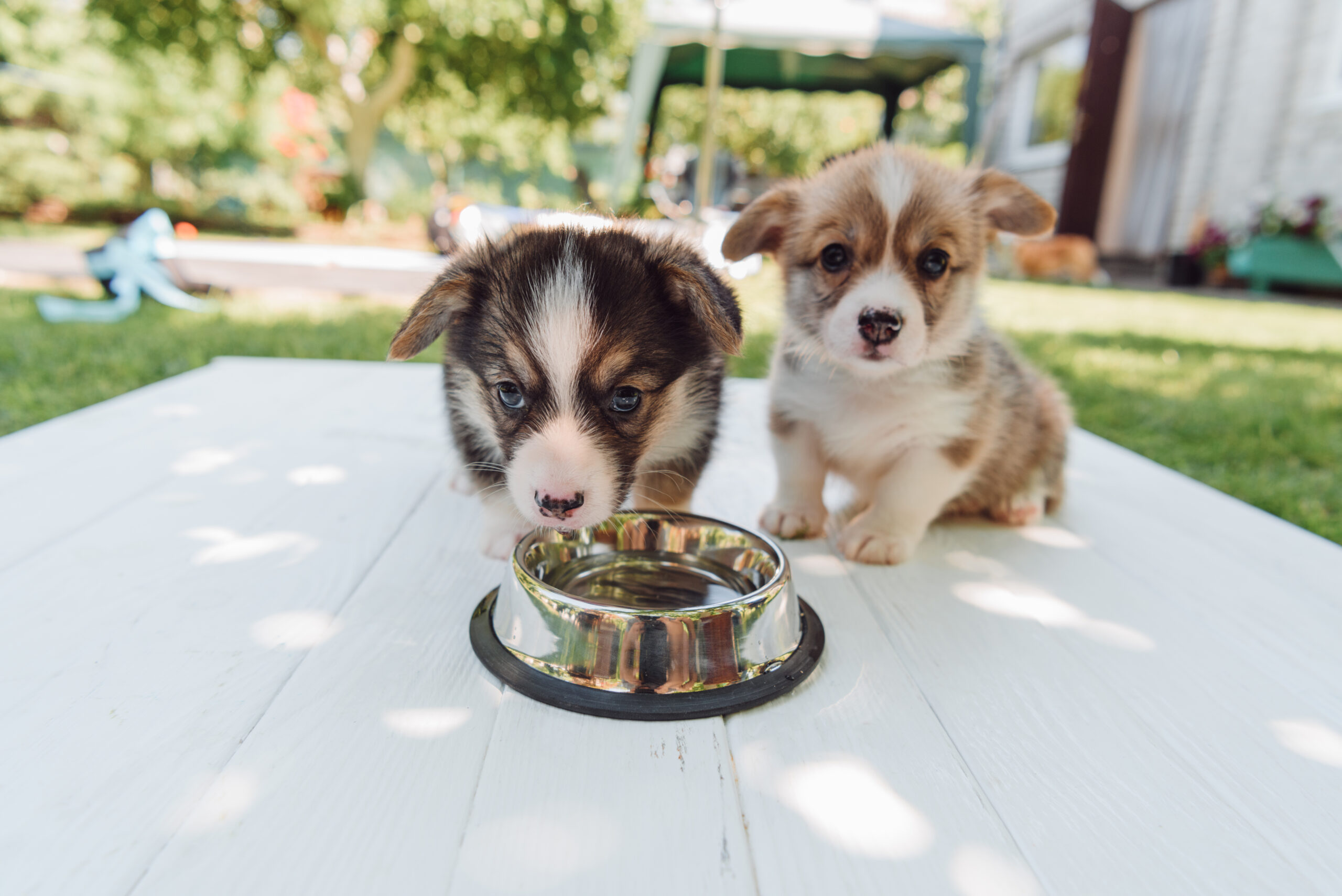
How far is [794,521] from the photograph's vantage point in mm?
2133

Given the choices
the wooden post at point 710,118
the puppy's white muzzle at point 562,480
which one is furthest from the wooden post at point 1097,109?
the puppy's white muzzle at point 562,480

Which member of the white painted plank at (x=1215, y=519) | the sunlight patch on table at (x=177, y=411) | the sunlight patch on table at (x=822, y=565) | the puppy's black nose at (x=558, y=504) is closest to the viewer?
the puppy's black nose at (x=558, y=504)

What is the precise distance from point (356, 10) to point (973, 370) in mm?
13175

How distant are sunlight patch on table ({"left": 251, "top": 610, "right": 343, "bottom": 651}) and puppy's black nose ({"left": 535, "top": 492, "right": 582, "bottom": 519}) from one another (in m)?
0.47

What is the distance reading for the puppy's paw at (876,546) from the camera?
1.97m

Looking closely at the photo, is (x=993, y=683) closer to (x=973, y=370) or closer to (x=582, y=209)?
(x=973, y=370)

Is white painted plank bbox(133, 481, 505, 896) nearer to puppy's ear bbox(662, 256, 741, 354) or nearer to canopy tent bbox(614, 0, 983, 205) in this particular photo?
puppy's ear bbox(662, 256, 741, 354)

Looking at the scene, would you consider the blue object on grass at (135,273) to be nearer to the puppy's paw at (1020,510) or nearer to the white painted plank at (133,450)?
the white painted plank at (133,450)

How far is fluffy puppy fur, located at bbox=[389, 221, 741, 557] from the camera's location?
153 centimetres

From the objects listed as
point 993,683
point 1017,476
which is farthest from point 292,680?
point 1017,476

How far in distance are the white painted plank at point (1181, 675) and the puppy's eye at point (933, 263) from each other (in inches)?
28.0

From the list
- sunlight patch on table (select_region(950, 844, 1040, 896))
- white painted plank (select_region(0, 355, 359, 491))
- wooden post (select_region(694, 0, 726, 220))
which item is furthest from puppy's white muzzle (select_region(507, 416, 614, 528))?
wooden post (select_region(694, 0, 726, 220))

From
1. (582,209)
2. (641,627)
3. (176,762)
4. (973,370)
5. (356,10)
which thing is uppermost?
(356,10)

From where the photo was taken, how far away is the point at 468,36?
13.5 m
